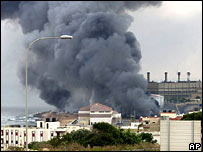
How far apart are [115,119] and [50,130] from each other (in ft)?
121

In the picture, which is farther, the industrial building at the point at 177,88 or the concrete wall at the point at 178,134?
the industrial building at the point at 177,88

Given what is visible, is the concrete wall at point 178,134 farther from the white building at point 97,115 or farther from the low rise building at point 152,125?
the white building at point 97,115

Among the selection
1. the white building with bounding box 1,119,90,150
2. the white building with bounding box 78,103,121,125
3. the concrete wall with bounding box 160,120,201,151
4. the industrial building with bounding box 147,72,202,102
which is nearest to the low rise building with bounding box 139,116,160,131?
the white building with bounding box 1,119,90,150

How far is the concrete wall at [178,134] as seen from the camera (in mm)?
13336

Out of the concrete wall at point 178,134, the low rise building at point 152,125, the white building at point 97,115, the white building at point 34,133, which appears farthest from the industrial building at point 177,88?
the concrete wall at point 178,134

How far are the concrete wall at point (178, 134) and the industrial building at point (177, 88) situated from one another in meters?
153

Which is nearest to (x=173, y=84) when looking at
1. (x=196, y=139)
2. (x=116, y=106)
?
(x=116, y=106)

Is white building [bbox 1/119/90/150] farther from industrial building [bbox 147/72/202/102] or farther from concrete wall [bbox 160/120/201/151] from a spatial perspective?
industrial building [bbox 147/72/202/102]

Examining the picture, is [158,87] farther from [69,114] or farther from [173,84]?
[69,114]

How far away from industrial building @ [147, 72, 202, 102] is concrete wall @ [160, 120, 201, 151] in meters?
153

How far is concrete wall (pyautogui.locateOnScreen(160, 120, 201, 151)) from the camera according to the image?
1334cm

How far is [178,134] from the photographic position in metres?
13.5

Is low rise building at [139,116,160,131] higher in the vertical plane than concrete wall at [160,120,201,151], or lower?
lower

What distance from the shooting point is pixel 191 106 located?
463 ft
